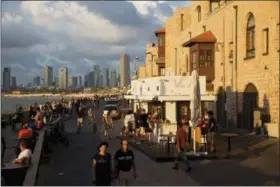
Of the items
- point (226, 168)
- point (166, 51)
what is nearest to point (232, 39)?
point (226, 168)

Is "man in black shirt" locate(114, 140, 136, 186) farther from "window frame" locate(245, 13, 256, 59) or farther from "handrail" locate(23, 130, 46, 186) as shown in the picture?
"window frame" locate(245, 13, 256, 59)

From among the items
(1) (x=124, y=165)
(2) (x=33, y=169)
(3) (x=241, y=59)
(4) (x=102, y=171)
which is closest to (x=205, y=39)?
(3) (x=241, y=59)

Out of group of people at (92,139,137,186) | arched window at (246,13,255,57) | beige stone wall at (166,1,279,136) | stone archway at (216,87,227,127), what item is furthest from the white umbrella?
stone archway at (216,87,227,127)

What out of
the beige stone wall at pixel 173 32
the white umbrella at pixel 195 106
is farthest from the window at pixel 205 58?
the beige stone wall at pixel 173 32

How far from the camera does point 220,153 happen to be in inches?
615

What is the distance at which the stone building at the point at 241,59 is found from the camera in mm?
21702

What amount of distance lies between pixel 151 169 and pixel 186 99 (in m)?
9.20

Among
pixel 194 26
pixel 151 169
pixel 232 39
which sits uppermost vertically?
pixel 194 26

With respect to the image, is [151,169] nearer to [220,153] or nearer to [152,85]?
[220,153]

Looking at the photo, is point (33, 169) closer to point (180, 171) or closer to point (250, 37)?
point (180, 171)

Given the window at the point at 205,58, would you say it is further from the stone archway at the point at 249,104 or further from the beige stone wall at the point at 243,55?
the stone archway at the point at 249,104

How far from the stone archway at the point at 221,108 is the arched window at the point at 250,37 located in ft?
14.4

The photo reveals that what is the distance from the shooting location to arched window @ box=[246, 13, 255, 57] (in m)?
Result: 24.3

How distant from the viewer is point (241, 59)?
25672 mm
